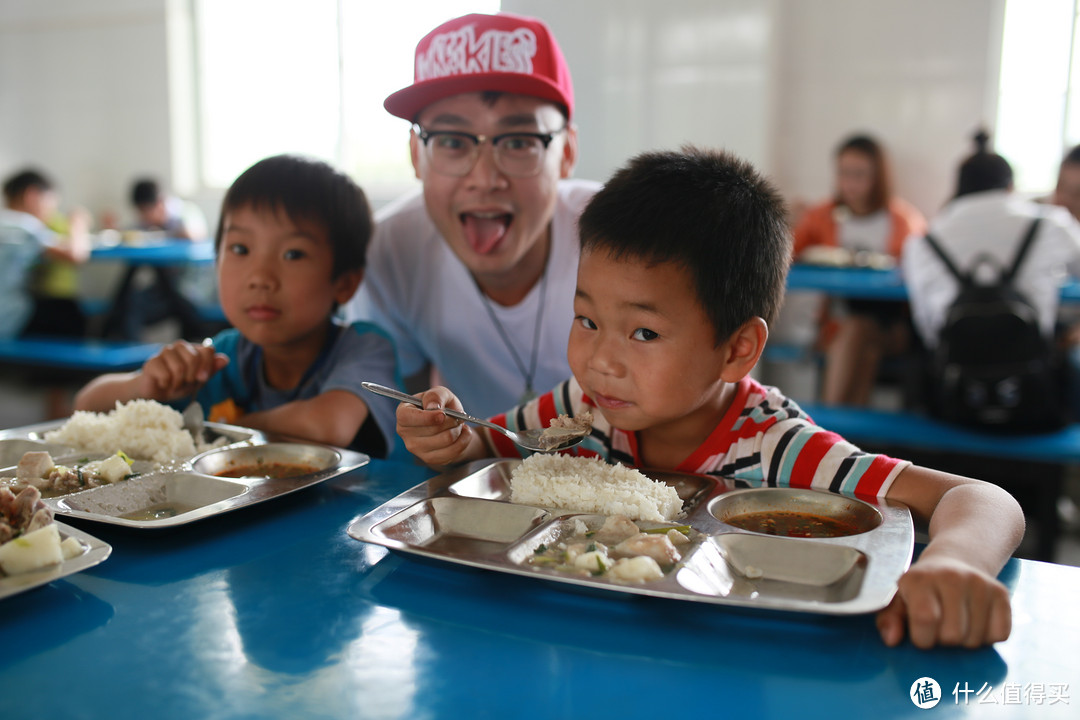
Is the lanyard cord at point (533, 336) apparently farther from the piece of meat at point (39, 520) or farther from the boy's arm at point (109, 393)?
the piece of meat at point (39, 520)

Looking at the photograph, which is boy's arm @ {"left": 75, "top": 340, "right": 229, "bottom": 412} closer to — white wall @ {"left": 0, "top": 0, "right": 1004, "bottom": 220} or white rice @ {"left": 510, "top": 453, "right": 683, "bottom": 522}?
white rice @ {"left": 510, "top": 453, "right": 683, "bottom": 522}

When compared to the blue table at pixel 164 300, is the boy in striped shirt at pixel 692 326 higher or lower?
higher

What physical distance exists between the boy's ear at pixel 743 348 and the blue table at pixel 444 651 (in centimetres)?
50

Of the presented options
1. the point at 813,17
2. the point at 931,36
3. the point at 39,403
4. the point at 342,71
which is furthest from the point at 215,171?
the point at 931,36

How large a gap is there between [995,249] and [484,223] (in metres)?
2.44

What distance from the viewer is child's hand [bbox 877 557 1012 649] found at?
77 centimetres

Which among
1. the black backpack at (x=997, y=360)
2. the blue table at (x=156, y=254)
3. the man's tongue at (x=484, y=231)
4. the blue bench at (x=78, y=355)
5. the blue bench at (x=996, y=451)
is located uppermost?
the man's tongue at (x=484, y=231)

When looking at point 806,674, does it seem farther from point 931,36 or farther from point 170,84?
point 170,84

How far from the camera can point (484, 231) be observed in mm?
1980

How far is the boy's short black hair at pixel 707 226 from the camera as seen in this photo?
1248 mm

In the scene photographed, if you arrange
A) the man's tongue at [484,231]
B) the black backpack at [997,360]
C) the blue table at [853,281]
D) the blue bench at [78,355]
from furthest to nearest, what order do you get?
the blue bench at [78,355] < the blue table at [853,281] < the black backpack at [997,360] < the man's tongue at [484,231]

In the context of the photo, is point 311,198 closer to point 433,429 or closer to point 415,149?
point 415,149

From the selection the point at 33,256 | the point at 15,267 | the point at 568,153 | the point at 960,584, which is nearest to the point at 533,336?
the point at 568,153

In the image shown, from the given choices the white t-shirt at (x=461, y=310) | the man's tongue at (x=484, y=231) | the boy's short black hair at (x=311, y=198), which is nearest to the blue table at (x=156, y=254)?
the white t-shirt at (x=461, y=310)
